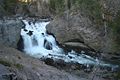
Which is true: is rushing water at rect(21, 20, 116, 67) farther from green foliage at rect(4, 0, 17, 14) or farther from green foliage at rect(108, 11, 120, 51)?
green foliage at rect(4, 0, 17, 14)

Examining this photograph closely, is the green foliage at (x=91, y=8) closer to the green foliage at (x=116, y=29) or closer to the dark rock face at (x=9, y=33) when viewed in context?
the green foliage at (x=116, y=29)

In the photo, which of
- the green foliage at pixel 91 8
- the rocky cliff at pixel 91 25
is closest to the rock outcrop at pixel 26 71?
the rocky cliff at pixel 91 25

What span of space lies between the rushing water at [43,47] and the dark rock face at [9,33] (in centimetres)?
178

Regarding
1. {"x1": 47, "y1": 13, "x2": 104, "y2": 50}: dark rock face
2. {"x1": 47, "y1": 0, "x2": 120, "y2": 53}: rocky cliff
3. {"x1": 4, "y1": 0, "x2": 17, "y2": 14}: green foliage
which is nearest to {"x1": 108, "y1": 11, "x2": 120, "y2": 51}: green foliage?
{"x1": 47, "y1": 0, "x2": 120, "y2": 53}: rocky cliff

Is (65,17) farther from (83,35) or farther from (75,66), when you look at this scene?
(75,66)

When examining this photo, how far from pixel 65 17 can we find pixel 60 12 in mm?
2158

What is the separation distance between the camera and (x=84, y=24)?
3200 centimetres

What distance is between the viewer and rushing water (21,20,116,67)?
26.8 meters

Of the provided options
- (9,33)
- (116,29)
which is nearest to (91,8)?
(116,29)

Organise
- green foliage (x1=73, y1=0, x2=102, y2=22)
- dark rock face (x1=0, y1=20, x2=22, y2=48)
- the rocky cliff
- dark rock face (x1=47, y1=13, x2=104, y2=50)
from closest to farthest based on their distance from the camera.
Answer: dark rock face (x1=0, y1=20, x2=22, y2=48)
the rocky cliff
green foliage (x1=73, y1=0, x2=102, y2=22)
dark rock face (x1=47, y1=13, x2=104, y2=50)

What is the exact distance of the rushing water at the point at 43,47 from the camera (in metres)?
26.8

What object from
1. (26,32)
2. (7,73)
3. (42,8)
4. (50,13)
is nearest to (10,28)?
(26,32)

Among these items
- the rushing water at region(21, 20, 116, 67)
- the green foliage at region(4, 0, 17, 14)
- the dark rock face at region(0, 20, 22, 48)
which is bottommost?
the rushing water at region(21, 20, 116, 67)

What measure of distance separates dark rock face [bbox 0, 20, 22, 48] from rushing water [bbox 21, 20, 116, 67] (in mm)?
1783
